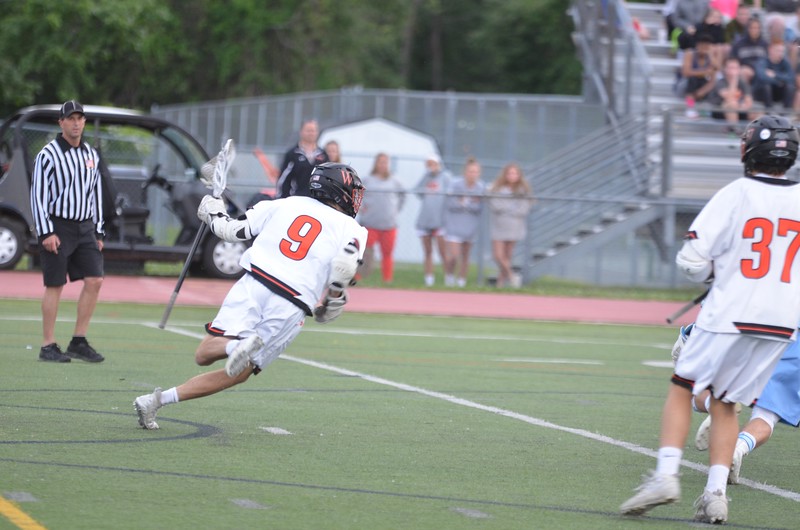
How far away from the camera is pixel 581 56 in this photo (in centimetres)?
2811

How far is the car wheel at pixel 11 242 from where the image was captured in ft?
57.3

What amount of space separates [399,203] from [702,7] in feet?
24.2

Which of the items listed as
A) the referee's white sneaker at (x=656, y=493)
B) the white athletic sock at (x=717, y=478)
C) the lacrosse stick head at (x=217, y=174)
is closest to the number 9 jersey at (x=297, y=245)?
the lacrosse stick head at (x=217, y=174)

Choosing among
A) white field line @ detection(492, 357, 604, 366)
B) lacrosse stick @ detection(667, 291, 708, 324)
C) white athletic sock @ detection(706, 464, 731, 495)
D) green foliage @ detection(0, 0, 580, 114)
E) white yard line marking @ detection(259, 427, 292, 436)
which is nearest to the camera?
white athletic sock @ detection(706, 464, 731, 495)

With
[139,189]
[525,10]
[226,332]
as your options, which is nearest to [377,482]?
[226,332]

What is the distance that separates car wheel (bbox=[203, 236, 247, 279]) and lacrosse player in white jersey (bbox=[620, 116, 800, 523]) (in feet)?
42.7

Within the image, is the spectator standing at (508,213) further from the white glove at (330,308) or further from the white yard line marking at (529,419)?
the white glove at (330,308)

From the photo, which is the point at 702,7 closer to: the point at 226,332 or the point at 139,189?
the point at 139,189

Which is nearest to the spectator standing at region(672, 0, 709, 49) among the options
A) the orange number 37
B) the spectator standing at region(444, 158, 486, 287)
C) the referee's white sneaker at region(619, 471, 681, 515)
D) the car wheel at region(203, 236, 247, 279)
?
the spectator standing at region(444, 158, 486, 287)

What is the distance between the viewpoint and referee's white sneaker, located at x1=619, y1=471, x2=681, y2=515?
5.71 meters

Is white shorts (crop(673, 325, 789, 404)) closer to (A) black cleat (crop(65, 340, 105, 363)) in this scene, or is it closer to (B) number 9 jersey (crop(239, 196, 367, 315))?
(B) number 9 jersey (crop(239, 196, 367, 315))

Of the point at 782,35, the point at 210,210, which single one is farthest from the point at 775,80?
the point at 210,210

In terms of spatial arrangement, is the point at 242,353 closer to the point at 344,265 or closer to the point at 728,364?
the point at 344,265

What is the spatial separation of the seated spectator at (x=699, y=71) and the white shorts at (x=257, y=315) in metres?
15.8
